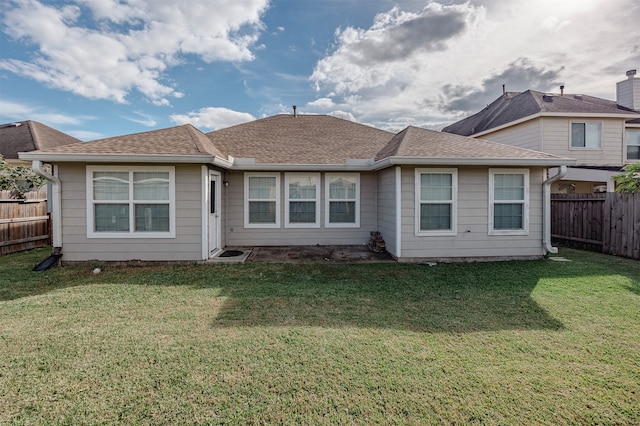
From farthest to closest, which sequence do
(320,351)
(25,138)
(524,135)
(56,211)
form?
(25,138)
(524,135)
(56,211)
(320,351)

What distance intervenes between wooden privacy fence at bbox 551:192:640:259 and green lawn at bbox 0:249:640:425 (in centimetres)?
313

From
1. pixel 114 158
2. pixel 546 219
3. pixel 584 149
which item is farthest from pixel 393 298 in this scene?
pixel 584 149

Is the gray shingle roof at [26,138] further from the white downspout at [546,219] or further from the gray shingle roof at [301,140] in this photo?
the white downspout at [546,219]

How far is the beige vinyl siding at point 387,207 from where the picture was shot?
722 centimetres

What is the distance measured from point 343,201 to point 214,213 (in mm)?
3618

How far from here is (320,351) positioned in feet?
10.00

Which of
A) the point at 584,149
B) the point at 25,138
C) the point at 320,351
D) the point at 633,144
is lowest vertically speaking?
the point at 320,351

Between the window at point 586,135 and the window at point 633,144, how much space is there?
178cm

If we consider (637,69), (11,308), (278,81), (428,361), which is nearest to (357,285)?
(428,361)

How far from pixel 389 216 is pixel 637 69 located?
51.2 ft

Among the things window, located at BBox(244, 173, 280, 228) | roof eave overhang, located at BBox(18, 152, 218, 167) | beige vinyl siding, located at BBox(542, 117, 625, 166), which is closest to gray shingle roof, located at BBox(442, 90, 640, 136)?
beige vinyl siding, located at BBox(542, 117, 625, 166)

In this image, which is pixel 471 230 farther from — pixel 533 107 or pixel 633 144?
pixel 633 144

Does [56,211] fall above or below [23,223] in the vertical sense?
above

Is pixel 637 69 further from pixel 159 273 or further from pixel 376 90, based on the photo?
pixel 159 273
